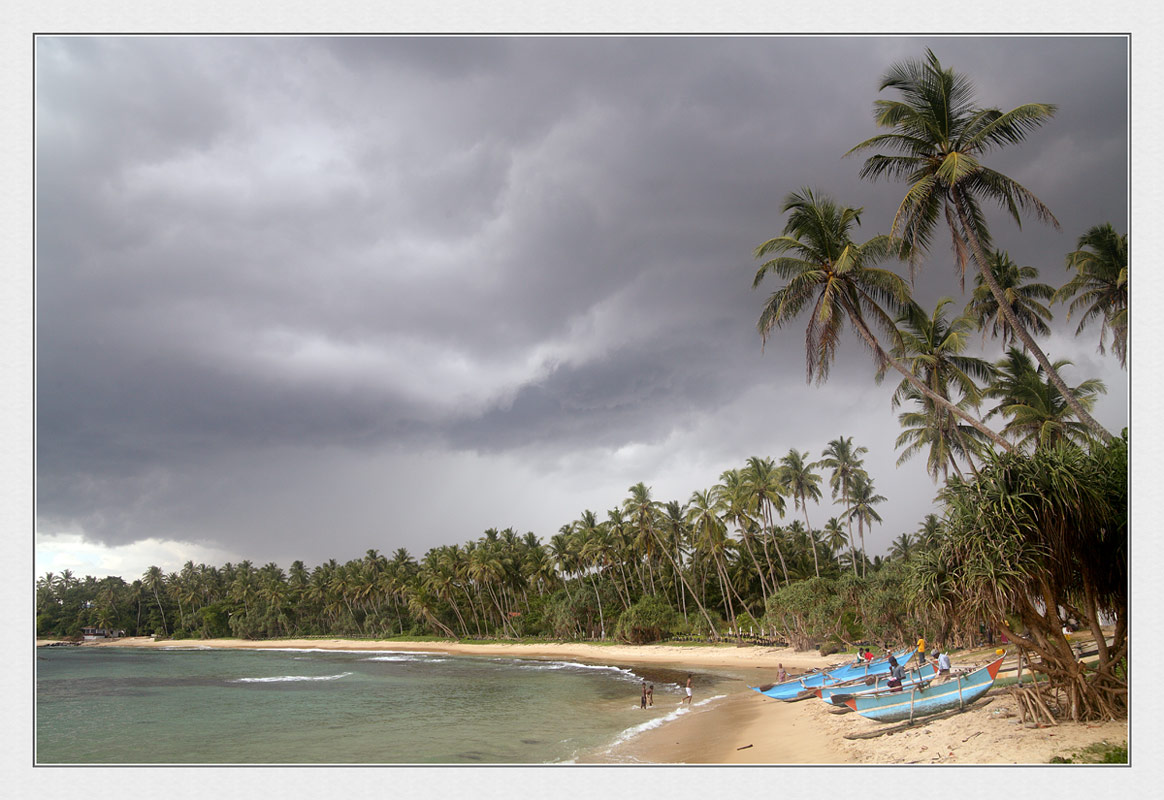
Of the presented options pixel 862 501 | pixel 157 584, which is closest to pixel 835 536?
pixel 862 501

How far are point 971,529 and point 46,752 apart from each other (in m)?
28.6

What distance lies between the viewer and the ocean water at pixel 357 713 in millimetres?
18656

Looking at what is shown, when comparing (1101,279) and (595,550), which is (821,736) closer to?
(1101,279)

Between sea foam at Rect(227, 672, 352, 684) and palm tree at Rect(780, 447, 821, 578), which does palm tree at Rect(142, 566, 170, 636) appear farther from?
palm tree at Rect(780, 447, 821, 578)

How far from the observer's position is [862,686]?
719 inches

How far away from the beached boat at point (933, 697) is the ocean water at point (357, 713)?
673 centimetres

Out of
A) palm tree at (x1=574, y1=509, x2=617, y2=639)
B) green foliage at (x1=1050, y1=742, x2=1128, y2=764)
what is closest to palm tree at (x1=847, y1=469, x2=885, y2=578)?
palm tree at (x1=574, y1=509, x2=617, y2=639)

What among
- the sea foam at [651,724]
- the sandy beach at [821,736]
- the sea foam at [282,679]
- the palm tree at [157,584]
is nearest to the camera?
the sandy beach at [821,736]

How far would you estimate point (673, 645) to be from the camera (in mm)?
48188

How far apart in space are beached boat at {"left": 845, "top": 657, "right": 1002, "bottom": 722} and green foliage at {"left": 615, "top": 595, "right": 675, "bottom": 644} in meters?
37.7

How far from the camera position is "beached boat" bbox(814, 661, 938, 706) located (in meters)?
16.0

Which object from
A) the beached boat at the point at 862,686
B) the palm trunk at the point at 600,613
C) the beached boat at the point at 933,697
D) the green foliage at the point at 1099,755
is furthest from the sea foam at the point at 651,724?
the palm trunk at the point at 600,613

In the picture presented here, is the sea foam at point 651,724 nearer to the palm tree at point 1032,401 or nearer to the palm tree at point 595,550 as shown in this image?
the palm tree at point 1032,401
